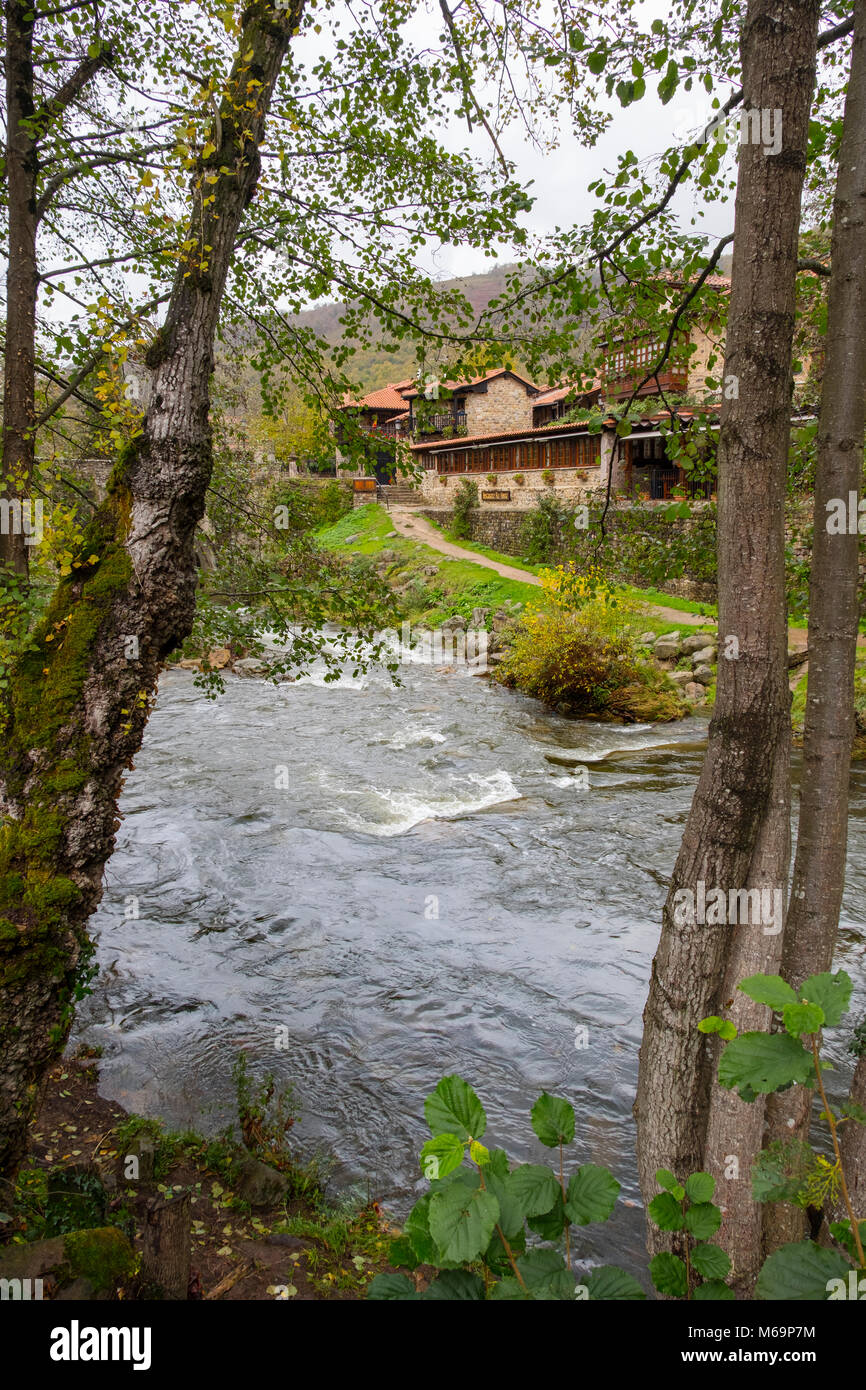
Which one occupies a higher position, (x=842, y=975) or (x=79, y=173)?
(x=79, y=173)

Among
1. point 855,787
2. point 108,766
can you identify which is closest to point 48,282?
point 108,766

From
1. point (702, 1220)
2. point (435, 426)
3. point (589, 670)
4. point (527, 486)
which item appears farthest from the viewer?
point (527, 486)

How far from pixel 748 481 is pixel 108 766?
3385 mm

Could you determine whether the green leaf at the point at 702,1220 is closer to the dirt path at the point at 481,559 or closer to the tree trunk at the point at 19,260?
the tree trunk at the point at 19,260

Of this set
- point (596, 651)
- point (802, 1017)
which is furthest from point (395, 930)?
point (596, 651)

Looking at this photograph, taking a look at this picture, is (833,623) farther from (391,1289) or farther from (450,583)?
(450,583)

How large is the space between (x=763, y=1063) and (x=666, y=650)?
18.6 meters

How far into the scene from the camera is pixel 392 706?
1814cm

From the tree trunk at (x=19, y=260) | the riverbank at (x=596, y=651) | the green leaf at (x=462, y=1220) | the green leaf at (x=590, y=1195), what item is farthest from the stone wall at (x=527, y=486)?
the green leaf at (x=462, y=1220)

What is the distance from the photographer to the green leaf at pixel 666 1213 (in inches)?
81.8

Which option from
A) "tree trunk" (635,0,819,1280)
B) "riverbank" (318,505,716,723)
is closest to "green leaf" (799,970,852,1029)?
"tree trunk" (635,0,819,1280)

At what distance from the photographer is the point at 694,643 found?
19641 millimetres

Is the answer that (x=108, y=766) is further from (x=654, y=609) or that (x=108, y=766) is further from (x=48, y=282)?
(x=654, y=609)
